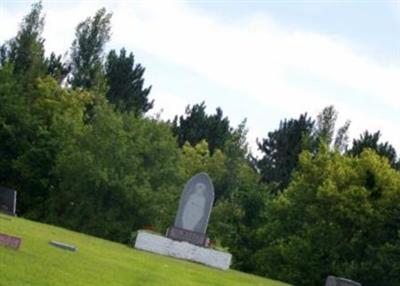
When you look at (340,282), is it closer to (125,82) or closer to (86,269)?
(86,269)

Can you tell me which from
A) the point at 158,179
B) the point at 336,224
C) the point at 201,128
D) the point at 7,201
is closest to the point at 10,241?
the point at 7,201

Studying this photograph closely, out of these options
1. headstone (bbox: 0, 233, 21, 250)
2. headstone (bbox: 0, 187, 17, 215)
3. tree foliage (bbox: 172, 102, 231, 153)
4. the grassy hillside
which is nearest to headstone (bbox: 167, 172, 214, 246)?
the grassy hillside

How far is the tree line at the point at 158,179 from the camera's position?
3875cm

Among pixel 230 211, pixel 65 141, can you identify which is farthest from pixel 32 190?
pixel 230 211

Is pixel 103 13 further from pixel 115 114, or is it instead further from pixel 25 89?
pixel 115 114

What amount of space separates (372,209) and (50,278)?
28415 millimetres

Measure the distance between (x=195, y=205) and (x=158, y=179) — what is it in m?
17.4

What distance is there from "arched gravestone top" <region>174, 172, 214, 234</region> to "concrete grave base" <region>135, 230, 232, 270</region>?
1830mm

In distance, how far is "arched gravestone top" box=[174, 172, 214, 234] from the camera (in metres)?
26.4

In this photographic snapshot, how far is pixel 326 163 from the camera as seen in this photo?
138 feet

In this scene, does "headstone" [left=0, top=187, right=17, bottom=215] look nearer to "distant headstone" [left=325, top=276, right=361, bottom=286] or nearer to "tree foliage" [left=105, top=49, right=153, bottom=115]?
"distant headstone" [left=325, top=276, right=361, bottom=286]

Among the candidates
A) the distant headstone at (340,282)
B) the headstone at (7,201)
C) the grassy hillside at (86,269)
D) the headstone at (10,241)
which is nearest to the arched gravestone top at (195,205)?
the distant headstone at (340,282)

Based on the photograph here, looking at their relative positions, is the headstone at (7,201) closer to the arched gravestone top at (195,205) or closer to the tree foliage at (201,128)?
the arched gravestone top at (195,205)

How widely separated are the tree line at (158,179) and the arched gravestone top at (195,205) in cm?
1004
